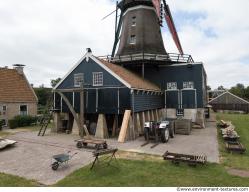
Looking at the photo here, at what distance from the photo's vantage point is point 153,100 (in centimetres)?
2330

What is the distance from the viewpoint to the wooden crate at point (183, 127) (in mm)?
20000

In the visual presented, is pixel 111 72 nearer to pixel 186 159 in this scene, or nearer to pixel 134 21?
pixel 186 159

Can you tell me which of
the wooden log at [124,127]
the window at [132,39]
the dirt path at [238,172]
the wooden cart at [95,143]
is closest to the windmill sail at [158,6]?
the window at [132,39]

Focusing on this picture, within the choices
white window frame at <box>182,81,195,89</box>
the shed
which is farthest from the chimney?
white window frame at <box>182,81,195,89</box>

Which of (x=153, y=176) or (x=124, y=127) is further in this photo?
(x=124, y=127)

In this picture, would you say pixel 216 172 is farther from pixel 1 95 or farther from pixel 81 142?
pixel 1 95

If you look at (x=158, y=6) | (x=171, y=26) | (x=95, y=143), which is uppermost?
(x=158, y=6)

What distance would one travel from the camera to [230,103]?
180 ft

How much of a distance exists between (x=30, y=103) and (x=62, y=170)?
1957 centimetres

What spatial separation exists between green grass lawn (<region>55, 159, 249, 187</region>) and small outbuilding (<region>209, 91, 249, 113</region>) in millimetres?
47863

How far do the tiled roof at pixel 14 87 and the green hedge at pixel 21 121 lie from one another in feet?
6.93

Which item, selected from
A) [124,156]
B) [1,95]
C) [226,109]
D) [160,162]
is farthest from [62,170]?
[226,109]

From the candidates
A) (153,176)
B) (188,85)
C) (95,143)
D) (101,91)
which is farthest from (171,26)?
(153,176)

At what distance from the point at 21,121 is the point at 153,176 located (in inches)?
796
